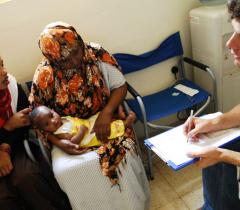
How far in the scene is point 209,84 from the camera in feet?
7.82

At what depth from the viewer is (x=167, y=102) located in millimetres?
2170

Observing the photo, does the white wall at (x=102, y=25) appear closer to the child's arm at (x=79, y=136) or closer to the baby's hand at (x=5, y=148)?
the baby's hand at (x=5, y=148)

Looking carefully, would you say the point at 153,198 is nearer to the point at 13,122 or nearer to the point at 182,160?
the point at 182,160

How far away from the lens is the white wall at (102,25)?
1951mm

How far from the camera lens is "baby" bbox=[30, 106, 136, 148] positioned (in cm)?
170

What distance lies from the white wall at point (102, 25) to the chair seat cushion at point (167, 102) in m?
0.21

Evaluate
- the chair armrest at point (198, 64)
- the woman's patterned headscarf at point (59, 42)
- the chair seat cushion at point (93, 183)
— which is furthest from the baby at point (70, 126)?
the chair armrest at point (198, 64)

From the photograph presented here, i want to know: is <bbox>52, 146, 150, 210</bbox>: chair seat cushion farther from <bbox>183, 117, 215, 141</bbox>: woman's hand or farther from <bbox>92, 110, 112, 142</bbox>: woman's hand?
<bbox>183, 117, 215, 141</bbox>: woman's hand

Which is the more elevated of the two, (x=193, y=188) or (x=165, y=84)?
(x=165, y=84)

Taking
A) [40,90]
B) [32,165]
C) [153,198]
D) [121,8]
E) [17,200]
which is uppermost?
[121,8]

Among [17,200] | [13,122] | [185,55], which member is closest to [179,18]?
[185,55]

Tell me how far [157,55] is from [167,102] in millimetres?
443

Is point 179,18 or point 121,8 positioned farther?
point 179,18

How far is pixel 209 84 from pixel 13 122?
5.22 feet
